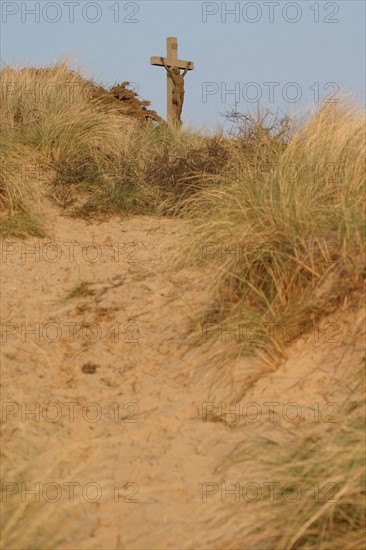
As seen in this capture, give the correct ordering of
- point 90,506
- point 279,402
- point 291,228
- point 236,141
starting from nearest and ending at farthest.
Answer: point 90,506 < point 279,402 < point 291,228 < point 236,141

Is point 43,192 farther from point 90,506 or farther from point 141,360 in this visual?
point 90,506

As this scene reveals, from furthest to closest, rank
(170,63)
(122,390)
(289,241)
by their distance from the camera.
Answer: (170,63)
(289,241)
(122,390)

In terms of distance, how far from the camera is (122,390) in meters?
4.12

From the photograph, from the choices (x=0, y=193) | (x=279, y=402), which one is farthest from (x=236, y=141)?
(x=279, y=402)

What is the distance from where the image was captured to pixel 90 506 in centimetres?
313

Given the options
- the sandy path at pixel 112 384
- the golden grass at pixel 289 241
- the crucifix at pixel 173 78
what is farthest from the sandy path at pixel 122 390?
the crucifix at pixel 173 78

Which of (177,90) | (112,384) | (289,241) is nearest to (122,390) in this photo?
(112,384)

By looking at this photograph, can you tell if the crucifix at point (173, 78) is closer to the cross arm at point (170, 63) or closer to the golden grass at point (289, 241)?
the cross arm at point (170, 63)

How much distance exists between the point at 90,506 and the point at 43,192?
3.90 m

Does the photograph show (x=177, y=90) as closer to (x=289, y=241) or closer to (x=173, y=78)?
(x=173, y=78)

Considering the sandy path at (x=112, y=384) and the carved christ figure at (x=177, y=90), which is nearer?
the sandy path at (x=112, y=384)

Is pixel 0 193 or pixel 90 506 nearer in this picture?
pixel 90 506

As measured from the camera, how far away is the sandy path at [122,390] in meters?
3.06

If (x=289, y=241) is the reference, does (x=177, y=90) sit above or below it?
above
